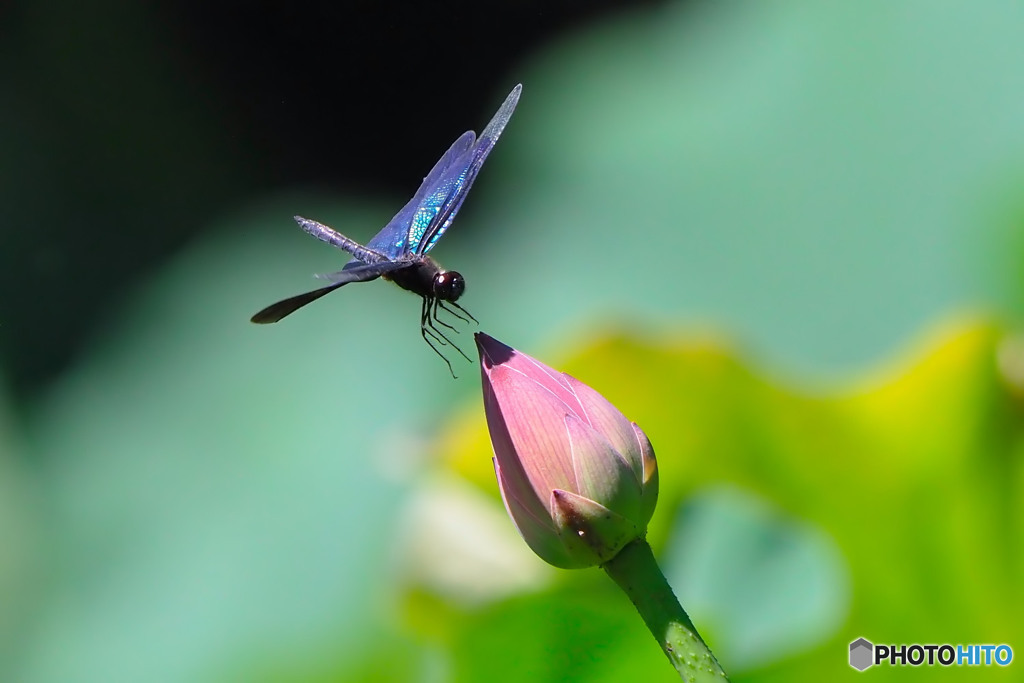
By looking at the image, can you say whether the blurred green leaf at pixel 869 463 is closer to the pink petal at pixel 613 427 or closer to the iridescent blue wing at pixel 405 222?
the iridescent blue wing at pixel 405 222

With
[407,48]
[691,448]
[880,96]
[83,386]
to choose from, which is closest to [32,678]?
[83,386]

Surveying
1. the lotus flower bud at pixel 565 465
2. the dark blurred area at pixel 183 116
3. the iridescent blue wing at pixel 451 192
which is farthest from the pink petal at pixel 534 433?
the dark blurred area at pixel 183 116

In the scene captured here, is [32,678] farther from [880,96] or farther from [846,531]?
[880,96]

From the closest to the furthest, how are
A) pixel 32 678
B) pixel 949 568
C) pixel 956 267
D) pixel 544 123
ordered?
pixel 949 568
pixel 956 267
pixel 32 678
pixel 544 123

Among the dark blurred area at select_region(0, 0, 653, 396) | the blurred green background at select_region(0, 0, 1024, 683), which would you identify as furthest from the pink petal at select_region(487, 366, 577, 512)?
the dark blurred area at select_region(0, 0, 653, 396)

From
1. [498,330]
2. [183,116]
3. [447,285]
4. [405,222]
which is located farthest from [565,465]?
[183,116]

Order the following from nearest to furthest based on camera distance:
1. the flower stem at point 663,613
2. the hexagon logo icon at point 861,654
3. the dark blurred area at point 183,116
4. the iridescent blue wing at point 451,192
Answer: the flower stem at point 663,613 < the iridescent blue wing at point 451,192 < the hexagon logo icon at point 861,654 < the dark blurred area at point 183,116
